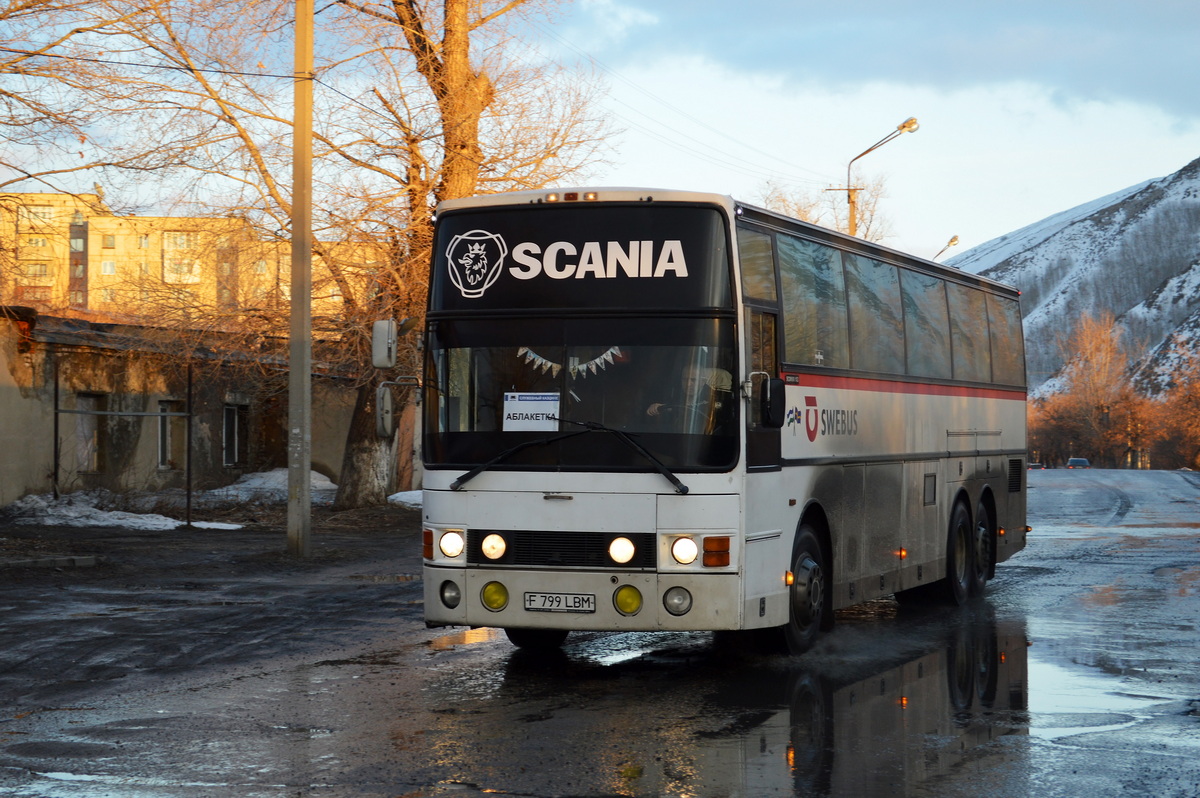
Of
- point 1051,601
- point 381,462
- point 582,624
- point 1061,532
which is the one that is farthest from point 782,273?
point 381,462

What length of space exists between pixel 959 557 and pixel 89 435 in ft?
61.3

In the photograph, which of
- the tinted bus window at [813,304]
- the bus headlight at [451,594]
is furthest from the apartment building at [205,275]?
the bus headlight at [451,594]

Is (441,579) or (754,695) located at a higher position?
(441,579)

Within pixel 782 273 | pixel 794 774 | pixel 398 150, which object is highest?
pixel 398 150

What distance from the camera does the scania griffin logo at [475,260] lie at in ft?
32.8

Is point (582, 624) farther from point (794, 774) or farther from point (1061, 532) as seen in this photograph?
point (1061, 532)

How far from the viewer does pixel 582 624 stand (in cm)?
945

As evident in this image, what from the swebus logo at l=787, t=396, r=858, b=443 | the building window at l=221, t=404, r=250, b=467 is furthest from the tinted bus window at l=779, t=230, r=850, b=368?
the building window at l=221, t=404, r=250, b=467

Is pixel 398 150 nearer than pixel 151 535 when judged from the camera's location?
No

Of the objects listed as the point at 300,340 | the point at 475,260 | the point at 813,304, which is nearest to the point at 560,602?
the point at 475,260

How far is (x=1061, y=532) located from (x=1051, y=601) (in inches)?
438

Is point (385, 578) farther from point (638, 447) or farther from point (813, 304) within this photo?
point (638, 447)

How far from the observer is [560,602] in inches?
375

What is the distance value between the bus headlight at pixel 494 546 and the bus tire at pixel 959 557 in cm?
618
